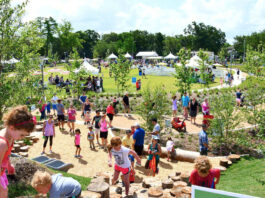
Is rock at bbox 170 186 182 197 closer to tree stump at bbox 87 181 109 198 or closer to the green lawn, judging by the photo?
the green lawn

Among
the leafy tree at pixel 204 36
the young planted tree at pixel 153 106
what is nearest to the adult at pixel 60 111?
the young planted tree at pixel 153 106

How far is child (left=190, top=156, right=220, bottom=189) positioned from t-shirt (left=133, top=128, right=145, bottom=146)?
4497mm

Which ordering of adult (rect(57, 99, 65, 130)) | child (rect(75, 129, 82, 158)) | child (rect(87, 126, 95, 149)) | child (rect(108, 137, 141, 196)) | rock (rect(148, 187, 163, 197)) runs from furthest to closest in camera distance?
adult (rect(57, 99, 65, 130)) → child (rect(87, 126, 95, 149)) → child (rect(75, 129, 82, 158)) → rock (rect(148, 187, 163, 197)) → child (rect(108, 137, 141, 196))

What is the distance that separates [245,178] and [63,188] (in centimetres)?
633

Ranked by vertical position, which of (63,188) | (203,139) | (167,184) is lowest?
(167,184)

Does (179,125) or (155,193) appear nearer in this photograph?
(155,193)

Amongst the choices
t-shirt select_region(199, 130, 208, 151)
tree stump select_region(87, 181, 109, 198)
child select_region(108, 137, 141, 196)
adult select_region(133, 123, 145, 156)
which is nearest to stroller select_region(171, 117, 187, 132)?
t-shirt select_region(199, 130, 208, 151)

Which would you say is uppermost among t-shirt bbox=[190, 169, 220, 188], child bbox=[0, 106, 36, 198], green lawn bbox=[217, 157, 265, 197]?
child bbox=[0, 106, 36, 198]

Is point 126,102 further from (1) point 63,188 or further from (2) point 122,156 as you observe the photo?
(1) point 63,188

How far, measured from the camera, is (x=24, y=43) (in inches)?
377

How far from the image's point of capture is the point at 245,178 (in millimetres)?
8344

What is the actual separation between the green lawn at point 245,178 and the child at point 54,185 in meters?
4.32

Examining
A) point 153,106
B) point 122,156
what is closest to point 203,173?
point 122,156

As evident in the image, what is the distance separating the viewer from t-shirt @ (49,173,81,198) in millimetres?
3803
